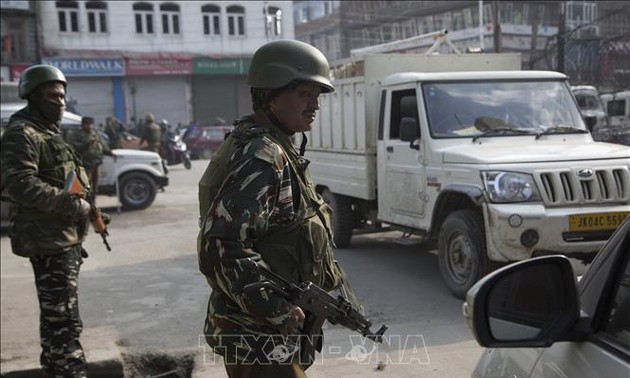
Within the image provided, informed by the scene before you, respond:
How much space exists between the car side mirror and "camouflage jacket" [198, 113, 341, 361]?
0.67m

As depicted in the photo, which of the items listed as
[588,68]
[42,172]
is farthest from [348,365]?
[588,68]

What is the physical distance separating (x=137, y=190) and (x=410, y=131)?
7.43 m

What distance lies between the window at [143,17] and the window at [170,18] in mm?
719

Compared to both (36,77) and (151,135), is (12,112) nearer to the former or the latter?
(151,135)

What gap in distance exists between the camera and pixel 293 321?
1950mm

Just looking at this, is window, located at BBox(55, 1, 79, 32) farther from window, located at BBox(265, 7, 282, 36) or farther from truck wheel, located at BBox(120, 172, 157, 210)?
truck wheel, located at BBox(120, 172, 157, 210)

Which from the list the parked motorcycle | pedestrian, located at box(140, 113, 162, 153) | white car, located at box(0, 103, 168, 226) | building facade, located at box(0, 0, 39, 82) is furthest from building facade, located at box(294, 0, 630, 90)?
white car, located at box(0, 103, 168, 226)

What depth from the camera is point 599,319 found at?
148 centimetres

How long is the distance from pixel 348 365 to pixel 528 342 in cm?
286

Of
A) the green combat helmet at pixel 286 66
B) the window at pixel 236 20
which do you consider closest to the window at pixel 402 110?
the green combat helmet at pixel 286 66

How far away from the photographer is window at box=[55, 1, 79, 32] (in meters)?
34.5

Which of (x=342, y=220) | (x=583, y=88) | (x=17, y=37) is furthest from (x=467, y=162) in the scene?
(x=17, y=37)

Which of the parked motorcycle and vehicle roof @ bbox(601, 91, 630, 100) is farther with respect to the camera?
the parked motorcycle

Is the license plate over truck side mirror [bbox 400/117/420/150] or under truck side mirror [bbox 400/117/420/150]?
under
